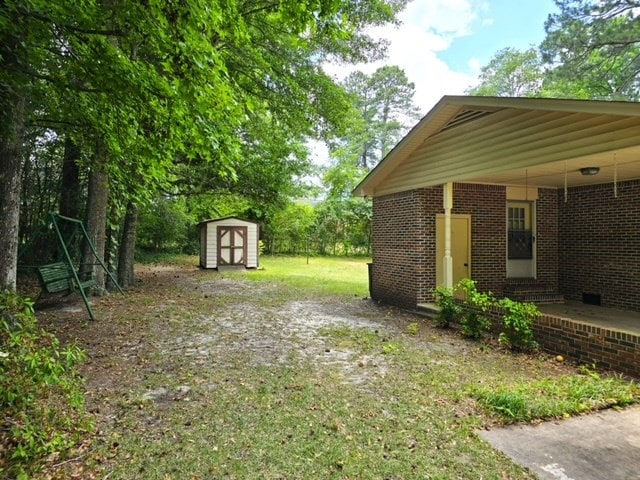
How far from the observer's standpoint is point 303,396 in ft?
12.3

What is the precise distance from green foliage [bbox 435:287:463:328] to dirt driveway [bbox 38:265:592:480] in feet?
1.09

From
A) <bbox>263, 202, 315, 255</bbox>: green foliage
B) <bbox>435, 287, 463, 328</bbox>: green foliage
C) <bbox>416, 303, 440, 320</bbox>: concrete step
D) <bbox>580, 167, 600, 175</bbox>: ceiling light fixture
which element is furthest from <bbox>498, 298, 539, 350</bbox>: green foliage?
<bbox>263, 202, 315, 255</bbox>: green foliage

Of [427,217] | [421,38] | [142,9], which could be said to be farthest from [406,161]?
[421,38]

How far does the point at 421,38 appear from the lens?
25.2m

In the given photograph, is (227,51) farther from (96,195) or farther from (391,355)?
(391,355)

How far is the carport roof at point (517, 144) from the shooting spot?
4.57 meters

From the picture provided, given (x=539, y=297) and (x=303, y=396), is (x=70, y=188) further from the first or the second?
(x=539, y=297)

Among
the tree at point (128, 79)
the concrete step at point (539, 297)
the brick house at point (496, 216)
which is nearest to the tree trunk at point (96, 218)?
the tree at point (128, 79)

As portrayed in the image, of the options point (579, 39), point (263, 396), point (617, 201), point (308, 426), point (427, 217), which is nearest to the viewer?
point (308, 426)

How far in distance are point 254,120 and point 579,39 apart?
42.9ft

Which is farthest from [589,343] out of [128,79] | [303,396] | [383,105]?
[383,105]

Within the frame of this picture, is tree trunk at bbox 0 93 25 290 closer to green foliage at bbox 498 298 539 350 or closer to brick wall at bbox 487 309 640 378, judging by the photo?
green foliage at bbox 498 298 539 350

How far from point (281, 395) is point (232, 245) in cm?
1380

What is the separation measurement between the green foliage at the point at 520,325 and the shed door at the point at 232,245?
13191mm
